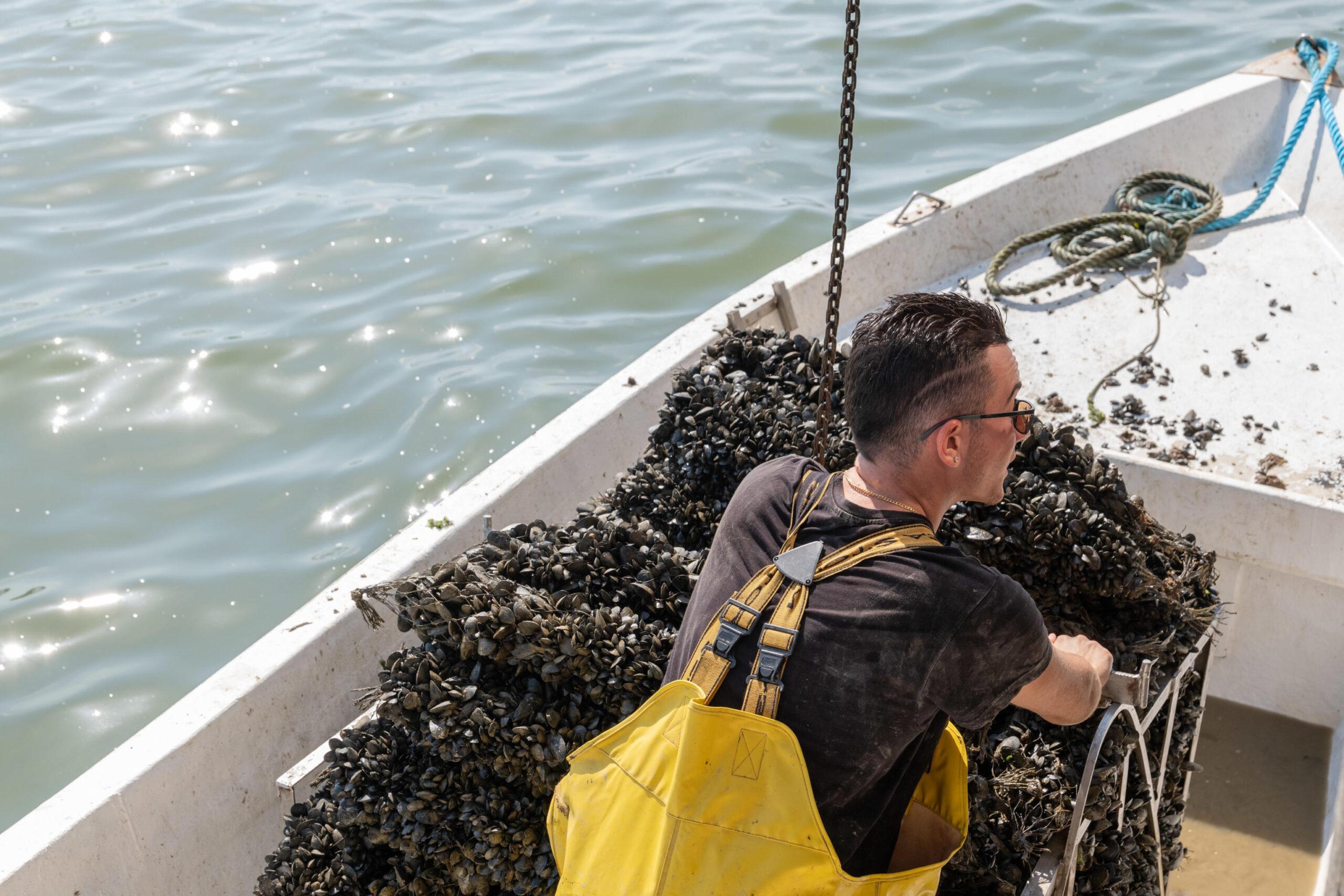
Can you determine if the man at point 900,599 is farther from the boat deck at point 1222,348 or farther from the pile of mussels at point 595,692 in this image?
the boat deck at point 1222,348

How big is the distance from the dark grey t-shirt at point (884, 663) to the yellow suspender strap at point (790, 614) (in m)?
0.02

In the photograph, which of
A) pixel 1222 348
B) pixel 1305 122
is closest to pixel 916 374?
pixel 1222 348

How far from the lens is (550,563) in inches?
111

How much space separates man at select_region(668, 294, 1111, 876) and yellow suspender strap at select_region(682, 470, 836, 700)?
3cm

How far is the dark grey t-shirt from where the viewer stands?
76.7 inches

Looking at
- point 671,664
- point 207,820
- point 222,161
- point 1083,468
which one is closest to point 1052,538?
point 1083,468

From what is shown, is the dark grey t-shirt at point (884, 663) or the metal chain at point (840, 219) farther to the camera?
the metal chain at point (840, 219)

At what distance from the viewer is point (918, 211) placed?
17.1 ft

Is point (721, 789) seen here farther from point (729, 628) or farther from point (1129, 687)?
point (1129, 687)

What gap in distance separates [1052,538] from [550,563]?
4.10 feet

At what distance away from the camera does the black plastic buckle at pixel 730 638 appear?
1.99m

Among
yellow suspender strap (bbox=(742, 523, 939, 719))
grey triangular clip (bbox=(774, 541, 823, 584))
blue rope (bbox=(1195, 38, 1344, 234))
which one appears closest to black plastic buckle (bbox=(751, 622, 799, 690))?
yellow suspender strap (bbox=(742, 523, 939, 719))

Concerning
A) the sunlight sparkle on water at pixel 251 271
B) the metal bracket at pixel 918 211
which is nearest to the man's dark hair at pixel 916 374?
the metal bracket at pixel 918 211

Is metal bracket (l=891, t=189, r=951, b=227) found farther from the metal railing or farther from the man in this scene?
the man
